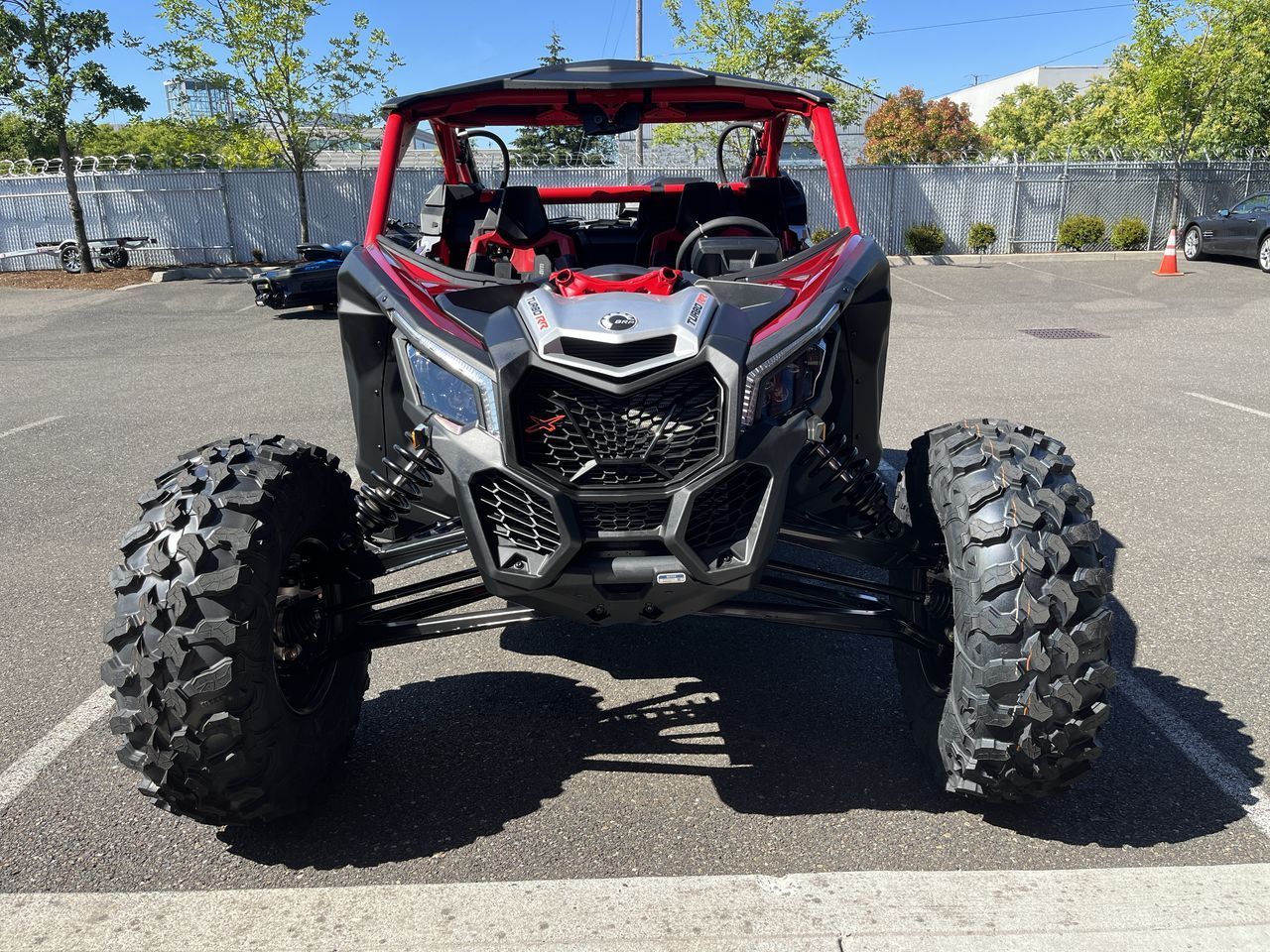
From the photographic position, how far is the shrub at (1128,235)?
23.7 meters

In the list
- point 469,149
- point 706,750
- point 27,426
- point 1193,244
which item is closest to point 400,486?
point 706,750

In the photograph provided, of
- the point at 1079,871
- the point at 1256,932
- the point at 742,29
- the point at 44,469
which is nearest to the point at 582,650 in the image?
the point at 1079,871

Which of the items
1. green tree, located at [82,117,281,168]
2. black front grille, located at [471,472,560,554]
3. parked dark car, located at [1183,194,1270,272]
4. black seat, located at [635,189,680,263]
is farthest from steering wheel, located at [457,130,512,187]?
green tree, located at [82,117,281,168]

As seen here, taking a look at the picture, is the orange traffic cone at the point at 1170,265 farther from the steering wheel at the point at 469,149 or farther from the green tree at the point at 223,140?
the green tree at the point at 223,140

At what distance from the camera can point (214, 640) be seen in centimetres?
252

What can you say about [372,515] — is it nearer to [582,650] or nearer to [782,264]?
[582,650]

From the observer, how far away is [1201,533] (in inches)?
206

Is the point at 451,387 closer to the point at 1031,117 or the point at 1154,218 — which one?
the point at 1154,218

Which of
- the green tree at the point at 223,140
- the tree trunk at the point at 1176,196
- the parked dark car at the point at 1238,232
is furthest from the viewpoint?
the tree trunk at the point at 1176,196

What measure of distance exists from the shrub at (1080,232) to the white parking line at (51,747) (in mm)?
24580

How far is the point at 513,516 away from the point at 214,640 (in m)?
0.80

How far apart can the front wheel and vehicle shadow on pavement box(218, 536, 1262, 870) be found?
20.1 m

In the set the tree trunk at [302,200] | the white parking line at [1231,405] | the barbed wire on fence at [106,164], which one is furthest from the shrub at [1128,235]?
the barbed wire on fence at [106,164]

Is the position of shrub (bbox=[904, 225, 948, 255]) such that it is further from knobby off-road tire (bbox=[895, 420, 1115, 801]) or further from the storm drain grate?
knobby off-road tire (bbox=[895, 420, 1115, 801])
